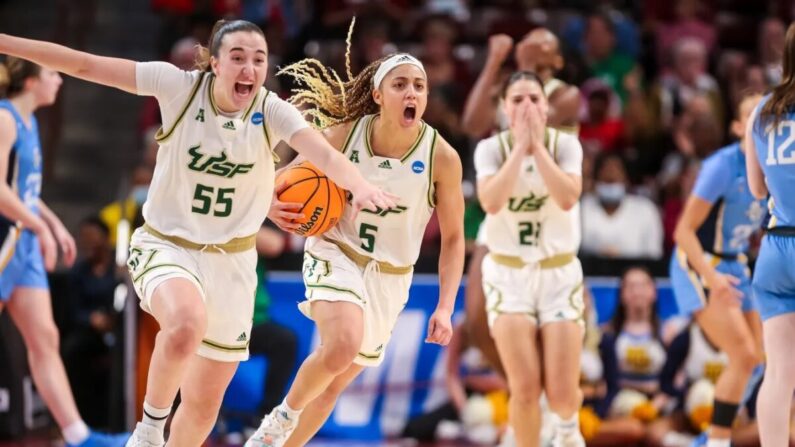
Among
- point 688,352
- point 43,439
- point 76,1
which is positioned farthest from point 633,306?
point 76,1

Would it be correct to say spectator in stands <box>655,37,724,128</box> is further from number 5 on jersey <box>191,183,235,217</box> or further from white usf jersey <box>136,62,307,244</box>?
number 5 on jersey <box>191,183,235,217</box>

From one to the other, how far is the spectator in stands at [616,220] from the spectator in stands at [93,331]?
3815 mm

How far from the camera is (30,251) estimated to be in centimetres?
746

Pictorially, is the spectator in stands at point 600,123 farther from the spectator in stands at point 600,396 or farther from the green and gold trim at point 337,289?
the green and gold trim at point 337,289

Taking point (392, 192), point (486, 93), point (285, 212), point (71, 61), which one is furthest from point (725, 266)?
point (71, 61)

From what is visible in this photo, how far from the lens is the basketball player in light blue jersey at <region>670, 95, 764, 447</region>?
23.6ft

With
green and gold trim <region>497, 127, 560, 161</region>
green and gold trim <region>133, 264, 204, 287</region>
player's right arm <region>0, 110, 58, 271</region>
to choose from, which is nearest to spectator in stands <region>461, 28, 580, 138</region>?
green and gold trim <region>497, 127, 560, 161</region>

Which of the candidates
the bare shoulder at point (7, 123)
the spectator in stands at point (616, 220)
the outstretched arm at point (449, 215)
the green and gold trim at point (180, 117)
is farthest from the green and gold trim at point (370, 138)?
the spectator in stands at point (616, 220)

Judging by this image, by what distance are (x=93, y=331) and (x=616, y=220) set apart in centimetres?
432

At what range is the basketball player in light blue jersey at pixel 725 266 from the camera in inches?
283

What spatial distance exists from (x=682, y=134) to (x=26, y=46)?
7.67m

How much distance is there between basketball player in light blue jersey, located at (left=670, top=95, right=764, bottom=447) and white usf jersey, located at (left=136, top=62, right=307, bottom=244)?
2.90 m

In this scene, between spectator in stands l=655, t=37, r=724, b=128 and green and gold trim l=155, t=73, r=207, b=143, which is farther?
spectator in stands l=655, t=37, r=724, b=128

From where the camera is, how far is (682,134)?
37.8 ft
